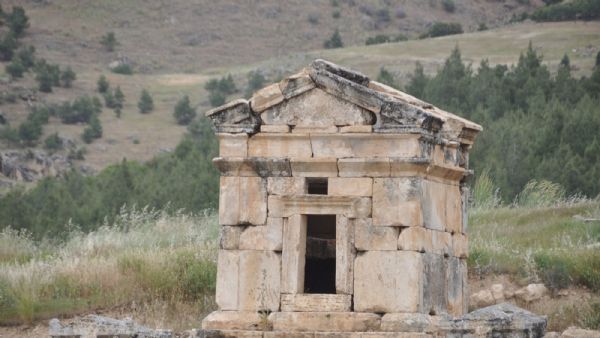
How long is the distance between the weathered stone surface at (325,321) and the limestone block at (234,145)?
→ 6.01ft

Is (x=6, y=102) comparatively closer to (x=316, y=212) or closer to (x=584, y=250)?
(x=584, y=250)

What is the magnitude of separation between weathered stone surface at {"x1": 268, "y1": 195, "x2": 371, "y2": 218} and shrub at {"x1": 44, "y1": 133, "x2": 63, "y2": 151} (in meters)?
46.7

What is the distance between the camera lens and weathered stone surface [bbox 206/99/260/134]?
52.1 ft

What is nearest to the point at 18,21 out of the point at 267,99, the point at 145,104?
the point at 145,104

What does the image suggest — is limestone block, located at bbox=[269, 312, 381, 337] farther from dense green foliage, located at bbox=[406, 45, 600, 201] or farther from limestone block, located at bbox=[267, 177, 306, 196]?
dense green foliage, located at bbox=[406, 45, 600, 201]

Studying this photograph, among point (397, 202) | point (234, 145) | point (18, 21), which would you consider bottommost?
point (397, 202)

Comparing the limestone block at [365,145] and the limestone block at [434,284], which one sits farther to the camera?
the limestone block at [434,284]

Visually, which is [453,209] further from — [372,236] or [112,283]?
[112,283]

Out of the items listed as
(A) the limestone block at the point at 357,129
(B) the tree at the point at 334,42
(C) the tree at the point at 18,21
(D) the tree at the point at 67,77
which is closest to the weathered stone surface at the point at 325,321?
(A) the limestone block at the point at 357,129

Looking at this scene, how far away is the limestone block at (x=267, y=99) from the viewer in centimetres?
1581

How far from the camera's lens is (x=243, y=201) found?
52.4ft

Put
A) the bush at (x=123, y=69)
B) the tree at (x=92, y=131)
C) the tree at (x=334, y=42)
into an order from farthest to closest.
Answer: the tree at (x=334, y=42) → the bush at (x=123, y=69) → the tree at (x=92, y=131)

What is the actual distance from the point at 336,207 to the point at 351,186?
0.28m

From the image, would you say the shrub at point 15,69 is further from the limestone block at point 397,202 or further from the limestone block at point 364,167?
the limestone block at point 397,202
